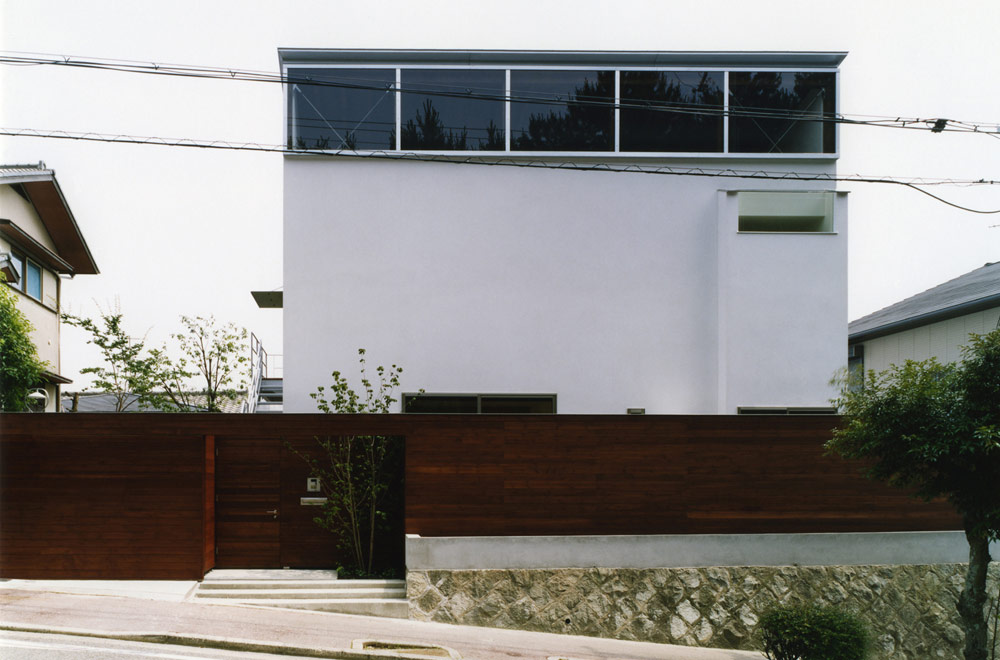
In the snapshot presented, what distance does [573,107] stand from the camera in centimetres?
1505

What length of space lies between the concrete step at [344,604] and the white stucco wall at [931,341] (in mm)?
13114

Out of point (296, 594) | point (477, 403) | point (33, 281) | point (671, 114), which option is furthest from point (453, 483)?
point (33, 281)

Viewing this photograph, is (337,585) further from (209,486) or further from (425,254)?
(425,254)

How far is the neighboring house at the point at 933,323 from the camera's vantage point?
1897 cm

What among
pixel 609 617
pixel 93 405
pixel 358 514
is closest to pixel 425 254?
pixel 358 514

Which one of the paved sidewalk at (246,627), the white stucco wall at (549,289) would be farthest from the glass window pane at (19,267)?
the paved sidewalk at (246,627)

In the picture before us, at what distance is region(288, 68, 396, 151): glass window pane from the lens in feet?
48.3

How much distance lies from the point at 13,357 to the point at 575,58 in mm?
11972

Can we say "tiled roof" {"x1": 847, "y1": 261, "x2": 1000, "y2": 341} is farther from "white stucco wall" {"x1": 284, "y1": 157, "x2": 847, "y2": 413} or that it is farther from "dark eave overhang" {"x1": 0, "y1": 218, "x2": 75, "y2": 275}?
"dark eave overhang" {"x1": 0, "y1": 218, "x2": 75, "y2": 275}

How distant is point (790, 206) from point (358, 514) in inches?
392

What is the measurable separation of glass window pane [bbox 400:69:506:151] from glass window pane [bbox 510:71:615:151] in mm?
469

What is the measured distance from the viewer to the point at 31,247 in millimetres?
19000

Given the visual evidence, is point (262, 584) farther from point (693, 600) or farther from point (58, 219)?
point (58, 219)

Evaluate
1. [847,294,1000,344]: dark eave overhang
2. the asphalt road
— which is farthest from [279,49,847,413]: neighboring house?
[847,294,1000,344]: dark eave overhang
